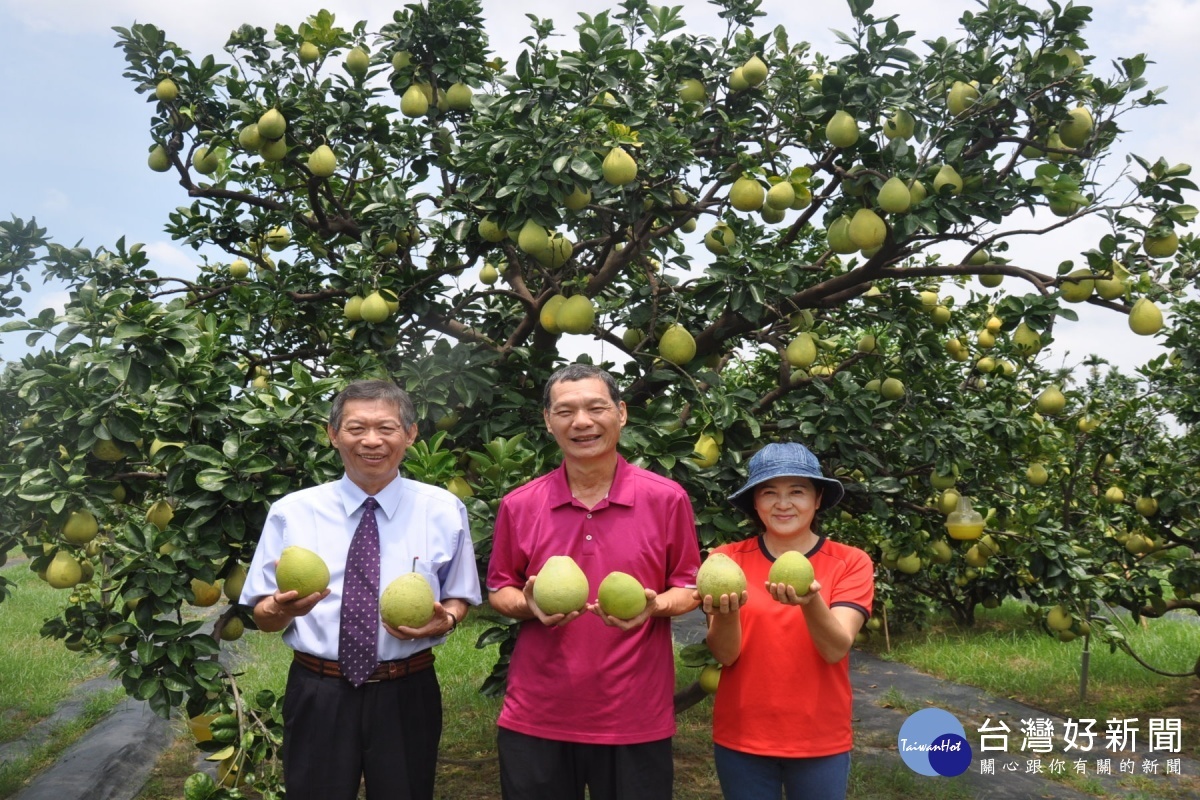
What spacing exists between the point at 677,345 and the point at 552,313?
0.50 m

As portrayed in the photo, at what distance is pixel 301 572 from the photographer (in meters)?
2.16

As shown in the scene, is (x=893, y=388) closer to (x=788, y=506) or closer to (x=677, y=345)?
(x=677, y=345)

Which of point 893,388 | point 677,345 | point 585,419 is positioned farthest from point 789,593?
point 893,388

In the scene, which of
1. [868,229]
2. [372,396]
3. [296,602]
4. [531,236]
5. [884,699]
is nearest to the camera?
[296,602]

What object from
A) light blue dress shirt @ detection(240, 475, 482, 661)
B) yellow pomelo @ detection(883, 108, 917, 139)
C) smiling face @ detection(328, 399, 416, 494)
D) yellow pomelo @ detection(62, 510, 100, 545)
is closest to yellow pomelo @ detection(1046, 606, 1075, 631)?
yellow pomelo @ detection(883, 108, 917, 139)

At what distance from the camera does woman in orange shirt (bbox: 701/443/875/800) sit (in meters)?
2.21

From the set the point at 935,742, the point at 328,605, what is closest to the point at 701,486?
the point at 328,605

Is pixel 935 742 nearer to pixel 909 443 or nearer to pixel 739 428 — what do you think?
pixel 909 443

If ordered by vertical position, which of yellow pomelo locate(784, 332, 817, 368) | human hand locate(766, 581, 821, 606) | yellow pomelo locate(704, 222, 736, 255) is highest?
yellow pomelo locate(704, 222, 736, 255)

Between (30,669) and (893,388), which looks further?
(30,669)

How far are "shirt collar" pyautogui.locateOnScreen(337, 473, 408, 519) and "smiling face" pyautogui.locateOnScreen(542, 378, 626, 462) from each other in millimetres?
451

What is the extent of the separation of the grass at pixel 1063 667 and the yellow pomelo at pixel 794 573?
4.28 m

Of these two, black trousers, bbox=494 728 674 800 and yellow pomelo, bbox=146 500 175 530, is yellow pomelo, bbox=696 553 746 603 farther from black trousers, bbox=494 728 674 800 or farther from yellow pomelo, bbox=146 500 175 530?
yellow pomelo, bbox=146 500 175 530

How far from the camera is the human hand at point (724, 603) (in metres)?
2.05
